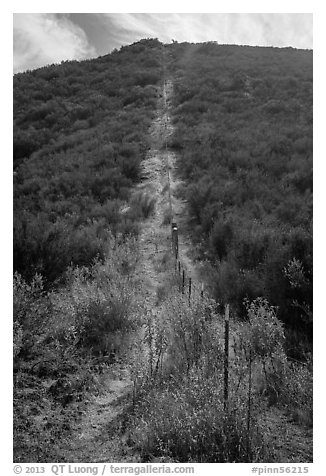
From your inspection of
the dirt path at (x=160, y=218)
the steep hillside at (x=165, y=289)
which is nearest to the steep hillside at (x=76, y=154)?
the steep hillside at (x=165, y=289)

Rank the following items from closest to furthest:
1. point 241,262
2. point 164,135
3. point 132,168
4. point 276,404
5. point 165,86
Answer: point 276,404, point 241,262, point 132,168, point 164,135, point 165,86

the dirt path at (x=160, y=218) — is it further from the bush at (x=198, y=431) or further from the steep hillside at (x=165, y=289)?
the bush at (x=198, y=431)

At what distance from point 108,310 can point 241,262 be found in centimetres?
278

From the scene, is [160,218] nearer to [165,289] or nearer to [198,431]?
[165,289]

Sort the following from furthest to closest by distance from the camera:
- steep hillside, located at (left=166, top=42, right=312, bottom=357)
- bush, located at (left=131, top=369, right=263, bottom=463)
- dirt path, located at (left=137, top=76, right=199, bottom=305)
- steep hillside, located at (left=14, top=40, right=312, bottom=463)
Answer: dirt path, located at (left=137, top=76, right=199, bottom=305)
steep hillside, located at (left=166, top=42, right=312, bottom=357)
steep hillside, located at (left=14, top=40, right=312, bottom=463)
bush, located at (left=131, top=369, right=263, bottom=463)

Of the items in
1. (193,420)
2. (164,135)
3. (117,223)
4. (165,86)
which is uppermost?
(165,86)

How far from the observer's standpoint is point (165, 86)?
24.5 m

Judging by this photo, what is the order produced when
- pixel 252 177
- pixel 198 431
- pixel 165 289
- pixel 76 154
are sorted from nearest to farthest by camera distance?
pixel 198 431 → pixel 165 289 → pixel 252 177 → pixel 76 154

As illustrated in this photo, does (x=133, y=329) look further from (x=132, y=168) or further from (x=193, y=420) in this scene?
(x=132, y=168)

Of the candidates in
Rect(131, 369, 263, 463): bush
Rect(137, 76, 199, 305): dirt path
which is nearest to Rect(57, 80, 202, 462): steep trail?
Rect(137, 76, 199, 305): dirt path

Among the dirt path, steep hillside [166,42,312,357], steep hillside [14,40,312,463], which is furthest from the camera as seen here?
the dirt path

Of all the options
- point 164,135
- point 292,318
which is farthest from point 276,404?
point 164,135

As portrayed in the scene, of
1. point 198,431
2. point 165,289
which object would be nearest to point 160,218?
point 165,289

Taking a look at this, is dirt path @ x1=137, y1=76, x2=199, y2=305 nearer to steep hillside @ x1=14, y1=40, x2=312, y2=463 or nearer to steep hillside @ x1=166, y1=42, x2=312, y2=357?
steep hillside @ x1=14, y1=40, x2=312, y2=463
